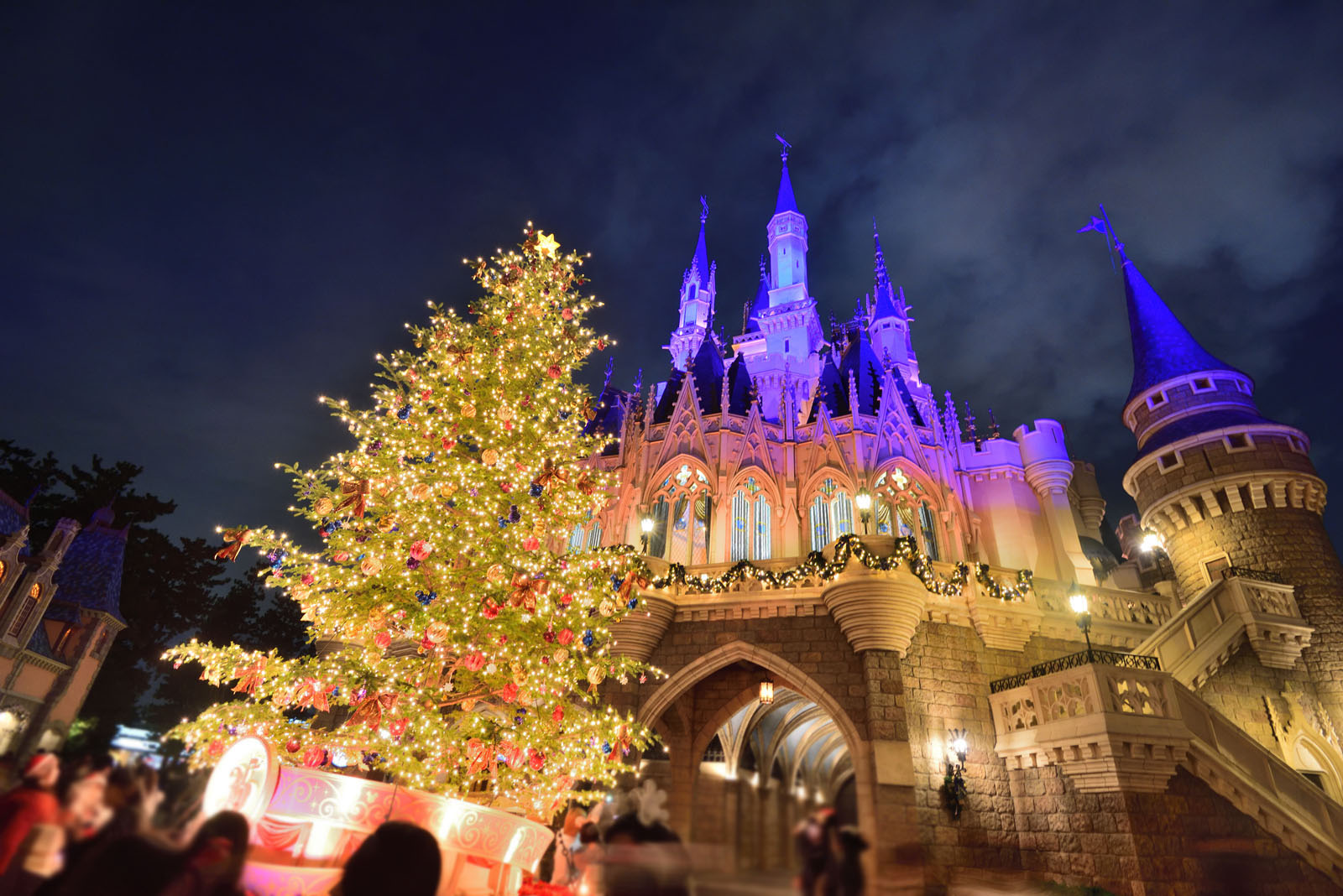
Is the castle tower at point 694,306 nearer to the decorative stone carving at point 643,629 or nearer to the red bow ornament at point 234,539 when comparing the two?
the decorative stone carving at point 643,629

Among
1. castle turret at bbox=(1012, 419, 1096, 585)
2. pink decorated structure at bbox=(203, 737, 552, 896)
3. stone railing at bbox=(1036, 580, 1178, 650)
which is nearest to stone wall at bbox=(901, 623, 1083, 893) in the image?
stone railing at bbox=(1036, 580, 1178, 650)

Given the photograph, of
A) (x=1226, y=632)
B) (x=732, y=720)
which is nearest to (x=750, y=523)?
(x=732, y=720)

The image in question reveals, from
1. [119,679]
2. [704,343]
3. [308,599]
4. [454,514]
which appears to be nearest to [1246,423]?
[704,343]

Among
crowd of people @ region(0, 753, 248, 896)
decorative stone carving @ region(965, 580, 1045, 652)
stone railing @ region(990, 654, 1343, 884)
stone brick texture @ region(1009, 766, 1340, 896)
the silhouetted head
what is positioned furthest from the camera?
decorative stone carving @ region(965, 580, 1045, 652)

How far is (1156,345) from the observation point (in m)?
20.9

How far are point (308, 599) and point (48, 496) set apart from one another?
29.4 meters

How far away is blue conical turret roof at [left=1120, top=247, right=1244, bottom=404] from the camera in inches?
782

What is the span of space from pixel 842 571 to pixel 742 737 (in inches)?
326

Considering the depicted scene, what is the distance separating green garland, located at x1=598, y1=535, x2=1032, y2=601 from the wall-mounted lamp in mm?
2903

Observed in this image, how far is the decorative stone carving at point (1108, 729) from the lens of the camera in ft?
33.4

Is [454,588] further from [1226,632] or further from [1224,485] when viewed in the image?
[1224,485]

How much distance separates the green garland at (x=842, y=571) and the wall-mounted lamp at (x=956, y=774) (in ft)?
9.52

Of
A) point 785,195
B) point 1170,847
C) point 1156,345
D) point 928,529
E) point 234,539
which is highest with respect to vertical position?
point 785,195

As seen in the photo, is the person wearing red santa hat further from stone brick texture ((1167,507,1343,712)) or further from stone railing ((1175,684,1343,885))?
stone brick texture ((1167,507,1343,712))
